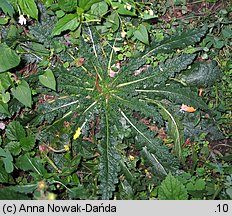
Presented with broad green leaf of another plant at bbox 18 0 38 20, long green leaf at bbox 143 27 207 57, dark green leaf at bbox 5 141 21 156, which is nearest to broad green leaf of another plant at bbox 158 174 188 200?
long green leaf at bbox 143 27 207 57

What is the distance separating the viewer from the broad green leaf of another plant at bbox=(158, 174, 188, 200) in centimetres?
253

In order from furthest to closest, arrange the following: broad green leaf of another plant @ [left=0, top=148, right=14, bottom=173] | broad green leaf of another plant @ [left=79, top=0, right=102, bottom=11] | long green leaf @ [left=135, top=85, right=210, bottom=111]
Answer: long green leaf @ [left=135, top=85, right=210, bottom=111]
broad green leaf of another plant @ [left=0, top=148, right=14, bottom=173]
broad green leaf of another plant @ [left=79, top=0, right=102, bottom=11]

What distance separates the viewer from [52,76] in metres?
2.56

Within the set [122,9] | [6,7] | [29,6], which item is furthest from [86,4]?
[6,7]

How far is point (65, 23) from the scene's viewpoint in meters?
2.47

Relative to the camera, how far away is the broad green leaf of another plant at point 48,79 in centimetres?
255

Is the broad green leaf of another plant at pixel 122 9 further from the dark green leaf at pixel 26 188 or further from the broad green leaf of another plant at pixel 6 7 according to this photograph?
the dark green leaf at pixel 26 188

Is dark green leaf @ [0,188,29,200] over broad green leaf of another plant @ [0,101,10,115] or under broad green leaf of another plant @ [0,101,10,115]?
under

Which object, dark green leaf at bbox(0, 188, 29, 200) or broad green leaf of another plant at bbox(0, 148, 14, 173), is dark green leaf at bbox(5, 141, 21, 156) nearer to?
broad green leaf of another plant at bbox(0, 148, 14, 173)

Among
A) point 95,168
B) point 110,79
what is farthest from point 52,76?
point 95,168

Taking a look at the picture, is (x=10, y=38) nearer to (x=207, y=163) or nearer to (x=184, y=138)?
(x=184, y=138)

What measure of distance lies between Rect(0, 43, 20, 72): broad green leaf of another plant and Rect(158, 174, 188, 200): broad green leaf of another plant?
1.14 m

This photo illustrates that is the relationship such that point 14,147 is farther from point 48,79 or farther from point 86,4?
point 86,4

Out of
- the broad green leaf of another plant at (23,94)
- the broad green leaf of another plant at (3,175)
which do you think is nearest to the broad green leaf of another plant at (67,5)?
the broad green leaf of another plant at (23,94)
